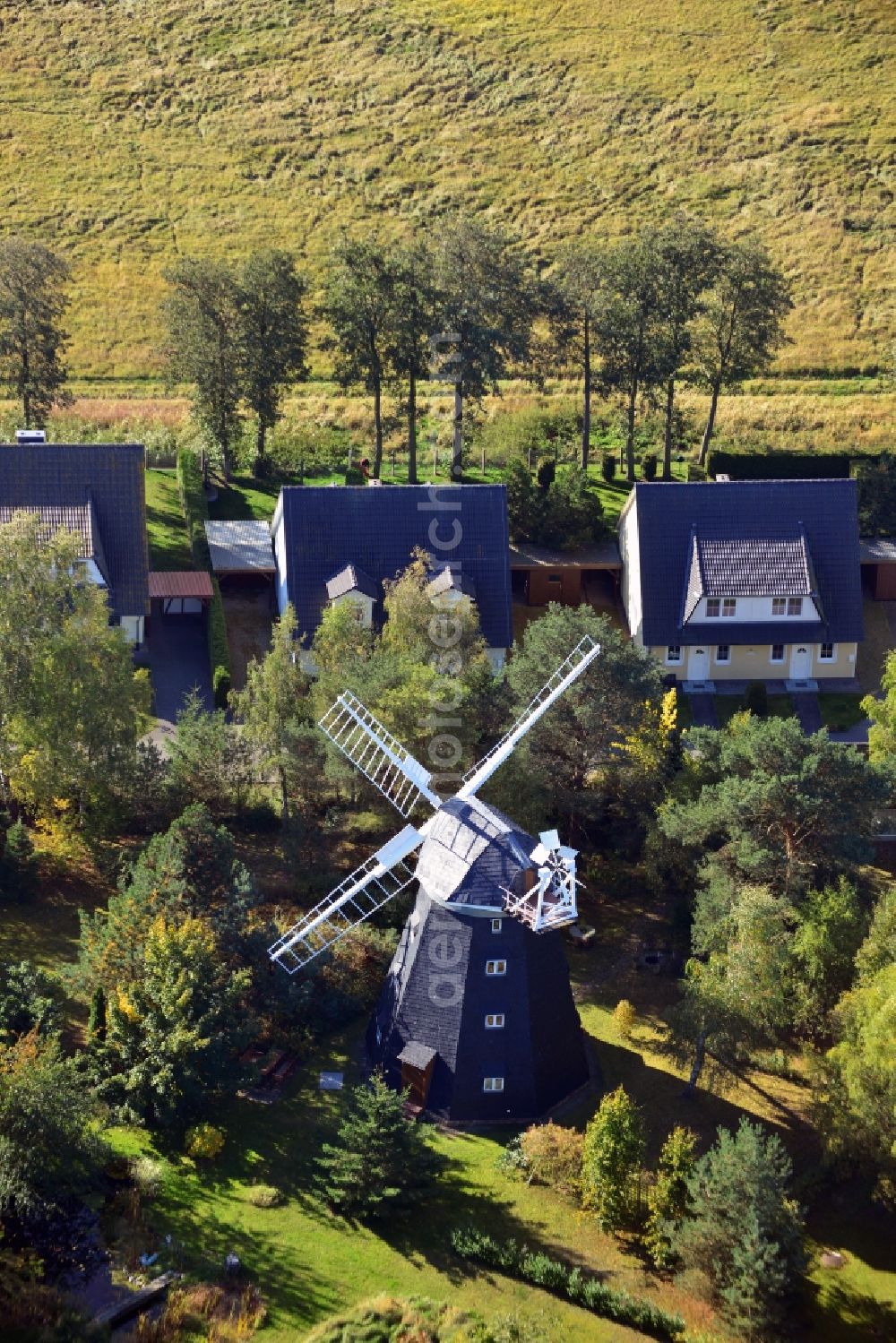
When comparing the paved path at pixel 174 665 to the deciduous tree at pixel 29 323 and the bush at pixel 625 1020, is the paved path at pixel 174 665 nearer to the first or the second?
the deciduous tree at pixel 29 323

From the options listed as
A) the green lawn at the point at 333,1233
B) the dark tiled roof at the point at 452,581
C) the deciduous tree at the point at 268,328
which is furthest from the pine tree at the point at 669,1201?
the deciduous tree at the point at 268,328

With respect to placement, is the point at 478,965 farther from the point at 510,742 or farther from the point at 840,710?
the point at 840,710

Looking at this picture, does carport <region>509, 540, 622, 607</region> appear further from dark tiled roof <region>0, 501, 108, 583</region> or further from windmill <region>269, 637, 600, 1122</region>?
windmill <region>269, 637, 600, 1122</region>

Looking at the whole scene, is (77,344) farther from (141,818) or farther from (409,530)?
(141,818)

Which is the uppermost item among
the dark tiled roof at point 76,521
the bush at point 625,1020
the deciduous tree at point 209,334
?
the deciduous tree at point 209,334

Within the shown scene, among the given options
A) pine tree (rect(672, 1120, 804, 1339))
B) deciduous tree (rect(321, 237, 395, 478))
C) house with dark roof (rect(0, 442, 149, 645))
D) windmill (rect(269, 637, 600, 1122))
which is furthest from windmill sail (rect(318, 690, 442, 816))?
deciduous tree (rect(321, 237, 395, 478))

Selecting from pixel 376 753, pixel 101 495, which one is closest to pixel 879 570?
pixel 376 753
